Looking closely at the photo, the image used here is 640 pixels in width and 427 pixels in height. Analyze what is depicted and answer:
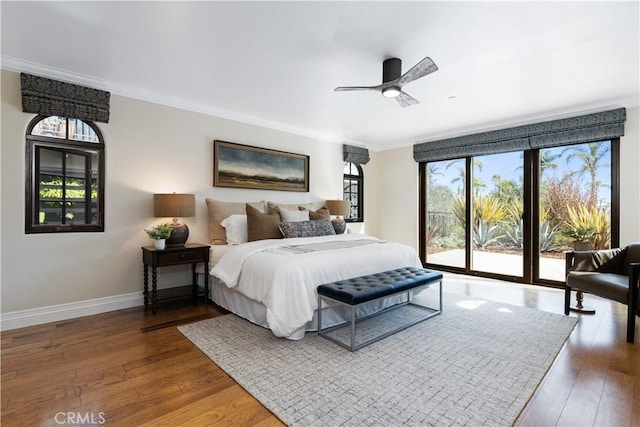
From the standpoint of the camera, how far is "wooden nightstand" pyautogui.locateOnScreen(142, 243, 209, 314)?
3.27 m

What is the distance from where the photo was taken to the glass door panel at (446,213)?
555cm

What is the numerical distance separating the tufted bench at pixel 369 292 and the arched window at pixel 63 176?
269cm

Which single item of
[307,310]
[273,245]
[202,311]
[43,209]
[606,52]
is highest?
[606,52]

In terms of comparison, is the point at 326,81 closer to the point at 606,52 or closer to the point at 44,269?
the point at 606,52

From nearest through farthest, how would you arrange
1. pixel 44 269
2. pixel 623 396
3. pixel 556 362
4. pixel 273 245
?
pixel 623 396 → pixel 556 362 → pixel 44 269 → pixel 273 245

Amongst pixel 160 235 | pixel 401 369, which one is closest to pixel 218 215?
pixel 160 235

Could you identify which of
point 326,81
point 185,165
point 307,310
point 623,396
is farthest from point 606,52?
point 185,165

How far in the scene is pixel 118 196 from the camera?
11.4ft

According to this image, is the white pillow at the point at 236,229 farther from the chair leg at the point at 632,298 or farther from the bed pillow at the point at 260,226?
the chair leg at the point at 632,298

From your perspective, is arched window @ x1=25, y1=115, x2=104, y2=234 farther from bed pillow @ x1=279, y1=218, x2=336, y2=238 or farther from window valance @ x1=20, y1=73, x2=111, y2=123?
bed pillow @ x1=279, y1=218, x2=336, y2=238

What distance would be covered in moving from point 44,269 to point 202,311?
1.58 metres

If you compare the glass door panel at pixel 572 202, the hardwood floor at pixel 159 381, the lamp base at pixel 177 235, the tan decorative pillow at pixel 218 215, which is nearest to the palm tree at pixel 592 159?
the glass door panel at pixel 572 202

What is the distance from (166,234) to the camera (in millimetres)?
3385

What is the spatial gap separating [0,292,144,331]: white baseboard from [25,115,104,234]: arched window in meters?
0.78
